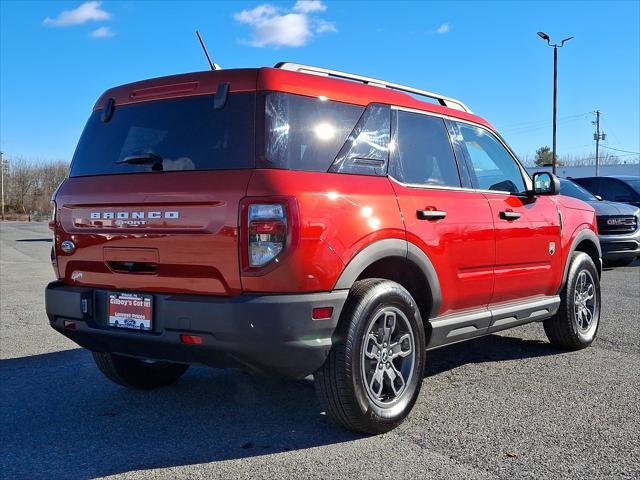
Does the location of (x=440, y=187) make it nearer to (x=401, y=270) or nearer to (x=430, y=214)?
(x=430, y=214)

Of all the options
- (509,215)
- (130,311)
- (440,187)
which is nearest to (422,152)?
(440,187)

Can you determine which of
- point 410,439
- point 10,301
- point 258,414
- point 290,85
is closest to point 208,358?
point 258,414

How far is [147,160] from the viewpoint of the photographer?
366cm

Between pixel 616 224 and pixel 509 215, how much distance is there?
8.29m

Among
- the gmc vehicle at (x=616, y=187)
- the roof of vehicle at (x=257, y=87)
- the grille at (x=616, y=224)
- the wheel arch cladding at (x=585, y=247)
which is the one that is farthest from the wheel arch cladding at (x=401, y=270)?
the gmc vehicle at (x=616, y=187)

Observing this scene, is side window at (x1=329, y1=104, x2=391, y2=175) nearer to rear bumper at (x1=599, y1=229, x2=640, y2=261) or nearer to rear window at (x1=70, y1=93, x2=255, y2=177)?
rear window at (x1=70, y1=93, x2=255, y2=177)

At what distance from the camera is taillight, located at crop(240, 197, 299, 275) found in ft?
10.5

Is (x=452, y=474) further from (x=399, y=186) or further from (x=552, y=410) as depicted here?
(x=399, y=186)

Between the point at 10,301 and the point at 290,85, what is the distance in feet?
23.0

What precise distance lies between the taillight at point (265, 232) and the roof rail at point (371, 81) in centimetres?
92

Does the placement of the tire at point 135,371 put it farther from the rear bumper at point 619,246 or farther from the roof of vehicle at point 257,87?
the rear bumper at point 619,246

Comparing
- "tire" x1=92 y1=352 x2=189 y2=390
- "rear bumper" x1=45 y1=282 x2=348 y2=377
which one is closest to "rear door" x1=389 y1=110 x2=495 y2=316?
"rear bumper" x1=45 y1=282 x2=348 y2=377

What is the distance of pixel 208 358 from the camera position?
337cm

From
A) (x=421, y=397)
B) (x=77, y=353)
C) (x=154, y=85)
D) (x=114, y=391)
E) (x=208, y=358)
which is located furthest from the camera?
(x=77, y=353)
